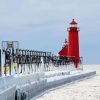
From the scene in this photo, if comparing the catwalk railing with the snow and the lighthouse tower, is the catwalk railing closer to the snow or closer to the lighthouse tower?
the snow

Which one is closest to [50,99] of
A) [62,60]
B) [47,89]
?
[47,89]

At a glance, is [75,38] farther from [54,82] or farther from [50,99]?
[50,99]

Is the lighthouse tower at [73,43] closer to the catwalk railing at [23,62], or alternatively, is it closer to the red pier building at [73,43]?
the red pier building at [73,43]

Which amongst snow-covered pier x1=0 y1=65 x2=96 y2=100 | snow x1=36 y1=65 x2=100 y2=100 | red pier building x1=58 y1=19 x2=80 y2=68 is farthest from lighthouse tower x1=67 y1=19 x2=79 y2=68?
snow x1=36 y1=65 x2=100 y2=100

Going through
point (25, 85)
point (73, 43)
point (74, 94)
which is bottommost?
point (74, 94)

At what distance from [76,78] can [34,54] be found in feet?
26.6

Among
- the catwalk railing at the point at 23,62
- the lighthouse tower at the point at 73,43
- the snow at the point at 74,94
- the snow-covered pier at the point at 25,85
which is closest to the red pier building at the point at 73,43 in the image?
the lighthouse tower at the point at 73,43

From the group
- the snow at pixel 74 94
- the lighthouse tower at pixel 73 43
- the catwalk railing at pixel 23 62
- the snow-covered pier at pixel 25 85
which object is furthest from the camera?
the lighthouse tower at pixel 73 43

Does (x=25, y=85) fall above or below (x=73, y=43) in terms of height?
below

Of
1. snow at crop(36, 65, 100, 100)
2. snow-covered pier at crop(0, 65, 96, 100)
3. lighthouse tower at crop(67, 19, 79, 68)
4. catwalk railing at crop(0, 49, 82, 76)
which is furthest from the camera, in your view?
lighthouse tower at crop(67, 19, 79, 68)

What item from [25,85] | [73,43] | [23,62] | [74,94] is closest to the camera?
[25,85]

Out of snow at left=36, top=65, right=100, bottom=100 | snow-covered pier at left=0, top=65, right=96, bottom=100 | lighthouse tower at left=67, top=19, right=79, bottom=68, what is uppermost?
lighthouse tower at left=67, top=19, right=79, bottom=68

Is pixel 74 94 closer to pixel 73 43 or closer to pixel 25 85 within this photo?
pixel 25 85

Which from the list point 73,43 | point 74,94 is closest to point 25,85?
point 74,94
